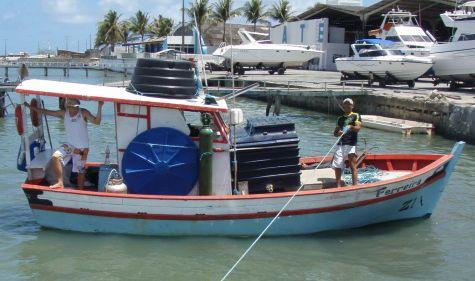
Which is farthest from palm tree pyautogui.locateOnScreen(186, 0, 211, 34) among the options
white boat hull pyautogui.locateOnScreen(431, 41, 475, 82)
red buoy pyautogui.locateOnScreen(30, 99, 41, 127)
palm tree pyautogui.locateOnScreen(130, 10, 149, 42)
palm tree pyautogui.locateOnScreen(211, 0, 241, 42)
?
red buoy pyautogui.locateOnScreen(30, 99, 41, 127)

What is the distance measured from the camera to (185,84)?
874 cm

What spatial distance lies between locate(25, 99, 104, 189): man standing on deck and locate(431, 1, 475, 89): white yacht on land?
73.0 feet

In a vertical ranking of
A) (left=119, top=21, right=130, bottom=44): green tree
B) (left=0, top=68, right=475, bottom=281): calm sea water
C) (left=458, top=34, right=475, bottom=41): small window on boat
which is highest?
(left=119, top=21, right=130, bottom=44): green tree

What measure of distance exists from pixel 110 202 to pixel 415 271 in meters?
4.30

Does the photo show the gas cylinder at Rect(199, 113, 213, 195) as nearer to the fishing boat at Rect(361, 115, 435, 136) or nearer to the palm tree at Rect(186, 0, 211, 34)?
the fishing boat at Rect(361, 115, 435, 136)

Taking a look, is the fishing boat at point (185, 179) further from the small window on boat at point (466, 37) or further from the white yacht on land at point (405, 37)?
the white yacht on land at point (405, 37)

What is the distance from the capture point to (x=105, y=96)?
8.32 m

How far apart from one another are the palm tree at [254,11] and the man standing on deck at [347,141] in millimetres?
62865

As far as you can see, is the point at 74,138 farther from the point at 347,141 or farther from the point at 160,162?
the point at 347,141

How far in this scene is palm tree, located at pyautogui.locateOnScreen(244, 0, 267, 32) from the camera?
7043cm

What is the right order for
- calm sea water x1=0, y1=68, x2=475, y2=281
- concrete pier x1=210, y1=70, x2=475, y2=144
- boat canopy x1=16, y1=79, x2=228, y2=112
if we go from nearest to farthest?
calm sea water x1=0, y1=68, x2=475, y2=281 < boat canopy x1=16, y1=79, x2=228, y2=112 < concrete pier x1=210, y1=70, x2=475, y2=144

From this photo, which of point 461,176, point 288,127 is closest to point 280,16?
point 461,176

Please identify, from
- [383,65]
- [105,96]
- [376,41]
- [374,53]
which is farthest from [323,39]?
[105,96]

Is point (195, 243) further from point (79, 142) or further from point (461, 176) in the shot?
point (461, 176)
